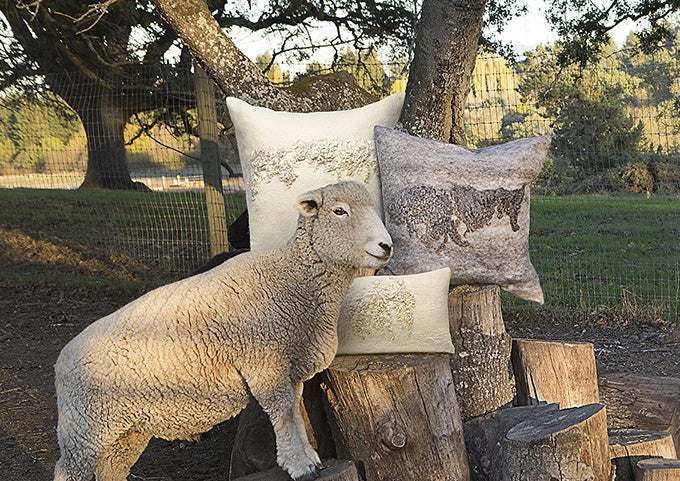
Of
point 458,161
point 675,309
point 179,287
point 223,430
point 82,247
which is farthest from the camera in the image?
point 82,247

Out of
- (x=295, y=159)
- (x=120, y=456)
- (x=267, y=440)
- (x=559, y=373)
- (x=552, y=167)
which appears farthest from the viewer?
(x=552, y=167)

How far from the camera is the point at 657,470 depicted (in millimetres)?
2316

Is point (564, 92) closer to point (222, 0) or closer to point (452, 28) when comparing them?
point (452, 28)

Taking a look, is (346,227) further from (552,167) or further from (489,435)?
(552,167)

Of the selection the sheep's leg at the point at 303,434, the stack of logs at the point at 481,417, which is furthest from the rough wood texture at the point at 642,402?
the sheep's leg at the point at 303,434

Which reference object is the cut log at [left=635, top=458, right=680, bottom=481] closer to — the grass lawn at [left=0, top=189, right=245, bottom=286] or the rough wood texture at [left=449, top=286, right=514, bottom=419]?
the rough wood texture at [left=449, top=286, right=514, bottom=419]

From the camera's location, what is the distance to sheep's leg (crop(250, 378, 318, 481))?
206cm

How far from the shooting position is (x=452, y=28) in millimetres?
3777

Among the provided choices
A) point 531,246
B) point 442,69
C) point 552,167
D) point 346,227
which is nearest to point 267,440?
point 346,227

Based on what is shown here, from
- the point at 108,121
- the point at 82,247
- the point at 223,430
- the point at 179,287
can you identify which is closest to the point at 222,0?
the point at 108,121

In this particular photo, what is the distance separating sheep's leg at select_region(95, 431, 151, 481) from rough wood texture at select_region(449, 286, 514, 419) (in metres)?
1.42

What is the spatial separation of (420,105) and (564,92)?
368 centimetres

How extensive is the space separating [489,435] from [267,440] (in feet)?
3.26

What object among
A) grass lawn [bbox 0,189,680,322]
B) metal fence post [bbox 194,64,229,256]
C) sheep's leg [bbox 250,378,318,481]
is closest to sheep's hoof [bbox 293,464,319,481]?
sheep's leg [bbox 250,378,318,481]
